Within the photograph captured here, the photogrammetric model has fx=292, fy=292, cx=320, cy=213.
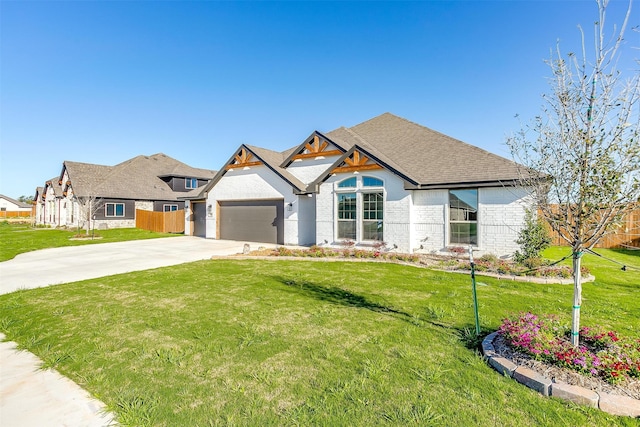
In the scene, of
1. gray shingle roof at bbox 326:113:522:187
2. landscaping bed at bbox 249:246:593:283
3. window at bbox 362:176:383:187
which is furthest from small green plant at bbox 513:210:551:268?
window at bbox 362:176:383:187

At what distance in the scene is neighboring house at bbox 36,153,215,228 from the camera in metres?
27.3

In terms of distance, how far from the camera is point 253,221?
1894cm

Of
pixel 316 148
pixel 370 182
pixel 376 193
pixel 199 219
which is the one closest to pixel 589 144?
pixel 376 193

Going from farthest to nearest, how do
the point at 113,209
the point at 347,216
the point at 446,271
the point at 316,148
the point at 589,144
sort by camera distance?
the point at 113,209
the point at 316,148
the point at 347,216
the point at 446,271
the point at 589,144

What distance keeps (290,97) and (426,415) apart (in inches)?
823

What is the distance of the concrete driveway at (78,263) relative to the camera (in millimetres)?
8898

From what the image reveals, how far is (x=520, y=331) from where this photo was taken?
13.0 feet

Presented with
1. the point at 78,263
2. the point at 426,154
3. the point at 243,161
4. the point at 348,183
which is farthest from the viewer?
the point at 243,161

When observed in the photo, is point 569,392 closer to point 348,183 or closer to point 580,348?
point 580,348

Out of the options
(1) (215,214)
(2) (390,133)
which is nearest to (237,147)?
(1) (215,214)

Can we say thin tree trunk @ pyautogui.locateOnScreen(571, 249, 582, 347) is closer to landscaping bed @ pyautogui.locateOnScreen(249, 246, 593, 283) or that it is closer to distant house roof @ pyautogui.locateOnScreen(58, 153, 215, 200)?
landscaping bed @ pyautogui.locateOnScreen(249, 246, 593, 283)

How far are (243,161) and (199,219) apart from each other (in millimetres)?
7011

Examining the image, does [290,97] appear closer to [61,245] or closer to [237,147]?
[237,147]

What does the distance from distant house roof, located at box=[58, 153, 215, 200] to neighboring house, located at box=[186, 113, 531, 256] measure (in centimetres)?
1359
